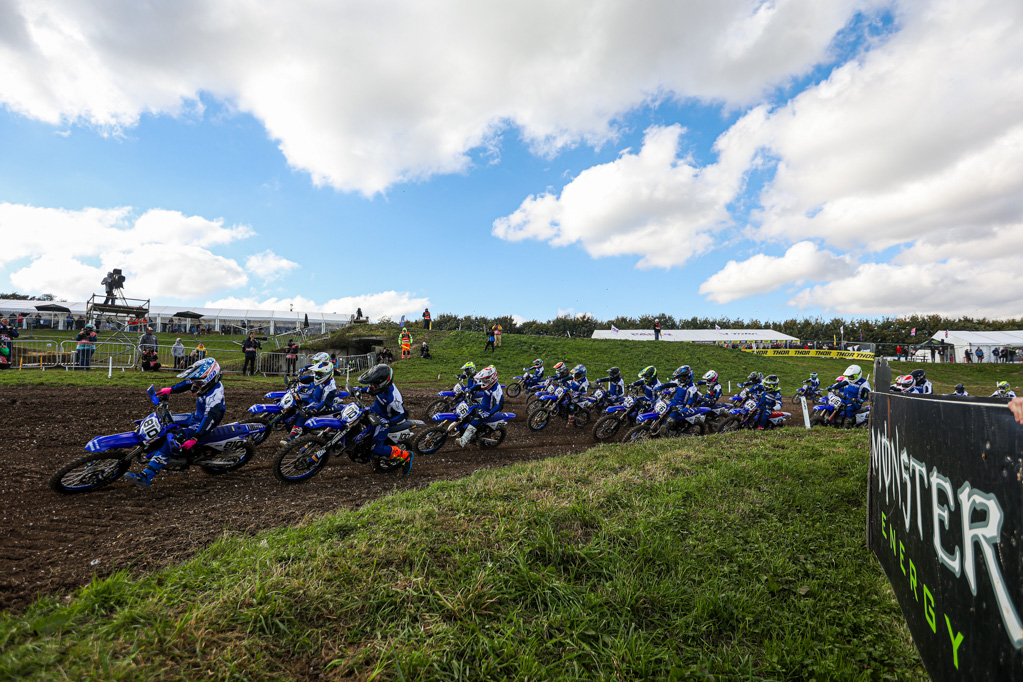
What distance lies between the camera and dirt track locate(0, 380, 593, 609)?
3973 mm

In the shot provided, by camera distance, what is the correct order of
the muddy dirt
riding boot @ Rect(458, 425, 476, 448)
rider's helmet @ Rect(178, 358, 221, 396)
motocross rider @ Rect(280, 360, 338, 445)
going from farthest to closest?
1. riding boot @ Rect(458, 425, 476, 448)
2. motocross rider @ Rect(280, 360, 338, 445)
3. rider's helmet @ Rect(178, 358, 221, 396)
4. the muddy dirt

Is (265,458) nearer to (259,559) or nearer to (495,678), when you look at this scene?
(259,559)

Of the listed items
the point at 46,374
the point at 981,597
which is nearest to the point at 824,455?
the point at 981,597

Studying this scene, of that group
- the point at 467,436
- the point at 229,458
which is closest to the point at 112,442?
the point at 229,458

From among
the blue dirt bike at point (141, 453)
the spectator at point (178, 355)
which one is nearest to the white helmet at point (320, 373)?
the blue dirt bike at point (141, 453)

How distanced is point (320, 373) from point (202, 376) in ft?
7.85

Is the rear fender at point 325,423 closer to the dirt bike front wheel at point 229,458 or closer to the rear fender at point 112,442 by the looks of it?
the dirt bike front wheel at point 229,458

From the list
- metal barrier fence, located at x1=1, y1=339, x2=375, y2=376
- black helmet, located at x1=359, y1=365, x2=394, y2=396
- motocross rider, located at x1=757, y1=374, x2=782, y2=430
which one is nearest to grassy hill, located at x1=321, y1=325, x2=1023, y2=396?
metal barrier fence, located at x1=1, y1=339, x2=375, y2=376

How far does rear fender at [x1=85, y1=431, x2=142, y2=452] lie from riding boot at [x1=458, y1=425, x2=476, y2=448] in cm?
521

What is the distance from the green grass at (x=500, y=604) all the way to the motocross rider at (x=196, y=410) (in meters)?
2.82

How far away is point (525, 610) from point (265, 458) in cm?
680

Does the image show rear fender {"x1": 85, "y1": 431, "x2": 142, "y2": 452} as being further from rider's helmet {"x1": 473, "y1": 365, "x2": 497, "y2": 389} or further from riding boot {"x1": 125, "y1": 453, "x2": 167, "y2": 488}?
rider's helmet {"x1": 473, "y1": 365, "x2": 497, "y2": 389}

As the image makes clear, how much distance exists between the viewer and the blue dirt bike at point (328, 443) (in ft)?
22.4

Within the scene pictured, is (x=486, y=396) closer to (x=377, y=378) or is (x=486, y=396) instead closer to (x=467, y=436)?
(x=467, y=436)
